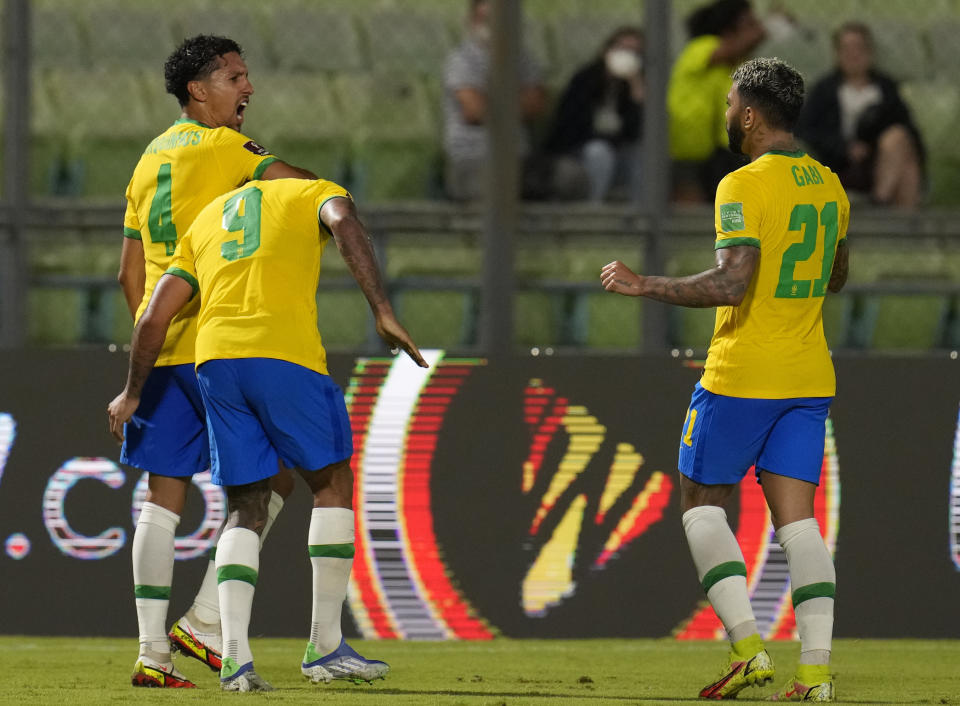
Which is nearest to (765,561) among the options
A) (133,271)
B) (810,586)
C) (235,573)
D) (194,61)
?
(810,586)

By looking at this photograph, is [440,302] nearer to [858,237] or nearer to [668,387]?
[668,387]

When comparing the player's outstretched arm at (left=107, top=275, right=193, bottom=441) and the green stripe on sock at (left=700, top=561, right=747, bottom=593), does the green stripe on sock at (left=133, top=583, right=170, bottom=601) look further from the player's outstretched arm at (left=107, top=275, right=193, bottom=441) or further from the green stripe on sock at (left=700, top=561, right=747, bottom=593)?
the green stripe on sock at (left=700, top=561, right=747, bottom=593)

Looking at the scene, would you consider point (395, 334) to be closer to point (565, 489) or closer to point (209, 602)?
point (209, 602)

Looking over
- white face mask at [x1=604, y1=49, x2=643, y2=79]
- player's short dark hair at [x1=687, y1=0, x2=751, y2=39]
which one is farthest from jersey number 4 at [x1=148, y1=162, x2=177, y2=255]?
player's short dark hair at [x1=687, y1=0, x2=751, y2=39]

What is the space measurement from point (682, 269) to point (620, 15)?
4.33 feet

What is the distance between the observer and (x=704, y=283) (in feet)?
13.1

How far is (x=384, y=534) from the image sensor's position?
567cm

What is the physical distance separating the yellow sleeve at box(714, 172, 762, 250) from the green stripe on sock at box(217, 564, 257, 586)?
146 centimetres

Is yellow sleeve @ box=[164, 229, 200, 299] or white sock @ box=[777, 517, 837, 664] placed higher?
yellow sleeve @ box=[164, 229, 200, 299]

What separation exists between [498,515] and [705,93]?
2.08 metres

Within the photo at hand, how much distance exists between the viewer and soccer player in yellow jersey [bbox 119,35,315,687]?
448 centimetres

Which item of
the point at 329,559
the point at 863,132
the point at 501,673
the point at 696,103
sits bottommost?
the point at 501,673

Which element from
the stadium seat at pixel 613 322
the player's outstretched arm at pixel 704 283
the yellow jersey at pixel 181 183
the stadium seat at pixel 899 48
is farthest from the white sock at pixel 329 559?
the stadium seat at pixel 899 48

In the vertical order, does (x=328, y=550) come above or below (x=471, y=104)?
below
